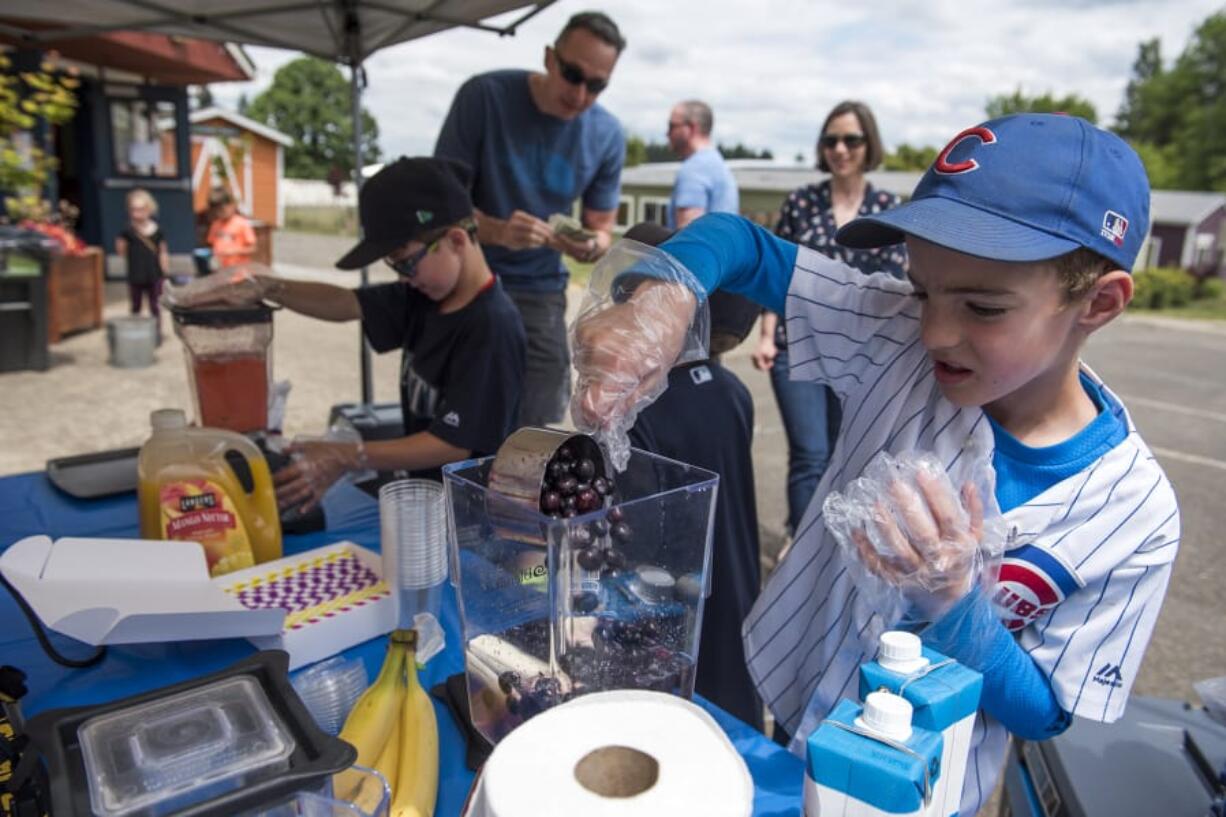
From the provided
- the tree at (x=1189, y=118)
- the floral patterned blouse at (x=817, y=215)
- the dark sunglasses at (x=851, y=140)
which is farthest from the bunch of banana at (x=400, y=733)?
the tree at (x=1189, y=118)

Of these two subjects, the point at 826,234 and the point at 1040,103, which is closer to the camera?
the point at 826,234

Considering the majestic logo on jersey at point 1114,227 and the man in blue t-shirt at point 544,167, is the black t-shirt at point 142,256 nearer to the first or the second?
the man in blue t-shirt at point 544,167

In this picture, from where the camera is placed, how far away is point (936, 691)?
755 millimetres

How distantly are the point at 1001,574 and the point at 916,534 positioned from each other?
312 mm

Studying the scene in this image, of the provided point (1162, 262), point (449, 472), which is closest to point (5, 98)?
point (449, 472)

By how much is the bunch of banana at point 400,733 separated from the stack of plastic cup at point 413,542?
0.31 m

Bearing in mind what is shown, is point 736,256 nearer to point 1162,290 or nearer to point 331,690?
point 331,690

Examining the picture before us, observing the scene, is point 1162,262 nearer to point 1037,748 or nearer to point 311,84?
point 1037,748

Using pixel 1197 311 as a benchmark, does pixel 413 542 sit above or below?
above

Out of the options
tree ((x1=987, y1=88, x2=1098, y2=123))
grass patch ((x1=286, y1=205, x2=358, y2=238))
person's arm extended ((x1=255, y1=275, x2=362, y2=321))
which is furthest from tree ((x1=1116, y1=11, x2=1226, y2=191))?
person's arm extended ((x1=255, y1=275, x2=362, y2=321))

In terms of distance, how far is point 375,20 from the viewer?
341 centimetres

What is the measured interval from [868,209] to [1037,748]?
2.72 m

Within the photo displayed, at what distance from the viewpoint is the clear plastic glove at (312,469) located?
6.51ft

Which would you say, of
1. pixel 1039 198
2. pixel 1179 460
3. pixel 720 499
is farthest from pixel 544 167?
pixel 1179 460
